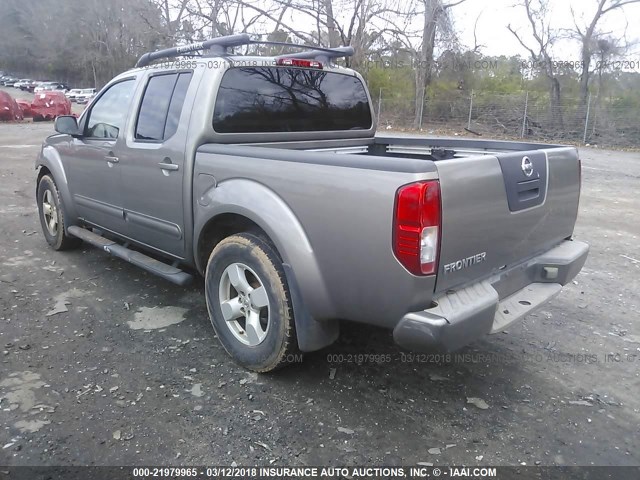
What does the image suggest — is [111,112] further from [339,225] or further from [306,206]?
[339,225]

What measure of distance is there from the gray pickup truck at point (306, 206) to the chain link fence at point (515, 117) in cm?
2163

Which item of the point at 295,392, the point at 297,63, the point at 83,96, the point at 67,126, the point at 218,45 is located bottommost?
the point at 295,392

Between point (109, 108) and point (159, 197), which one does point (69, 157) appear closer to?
point (109, 108)

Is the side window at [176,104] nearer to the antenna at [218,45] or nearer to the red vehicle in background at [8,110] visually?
the antenna at [218,45]

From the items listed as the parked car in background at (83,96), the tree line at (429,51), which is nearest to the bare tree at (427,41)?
the tree line at (429,51)

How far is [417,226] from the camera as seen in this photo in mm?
2361

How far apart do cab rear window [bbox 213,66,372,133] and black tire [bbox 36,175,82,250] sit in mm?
2602

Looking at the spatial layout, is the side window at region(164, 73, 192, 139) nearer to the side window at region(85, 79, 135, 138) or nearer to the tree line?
the side window at region(85, 79, 135, 138)

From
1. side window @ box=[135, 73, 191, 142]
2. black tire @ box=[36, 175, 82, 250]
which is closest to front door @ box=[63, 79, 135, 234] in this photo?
side window @ box=[135, 73, 191, 142]

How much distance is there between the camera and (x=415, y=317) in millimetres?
2438

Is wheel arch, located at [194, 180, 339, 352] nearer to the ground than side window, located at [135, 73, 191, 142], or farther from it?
nearer to the ground

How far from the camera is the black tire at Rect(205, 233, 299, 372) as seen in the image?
2949mm

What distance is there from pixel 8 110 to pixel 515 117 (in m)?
25.4

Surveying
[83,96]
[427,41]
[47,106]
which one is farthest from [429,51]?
[83,96]
